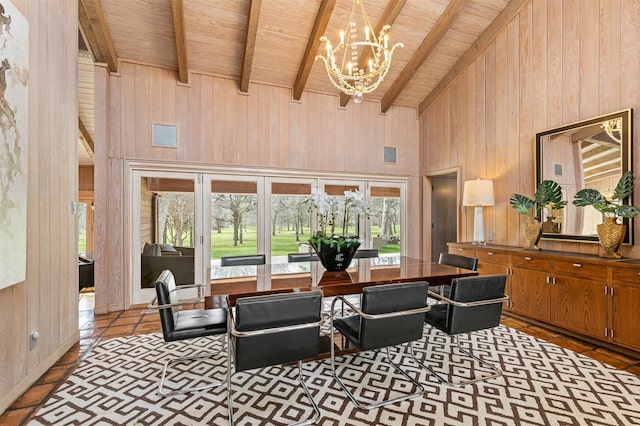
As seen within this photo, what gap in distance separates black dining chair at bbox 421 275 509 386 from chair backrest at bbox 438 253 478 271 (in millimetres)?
629

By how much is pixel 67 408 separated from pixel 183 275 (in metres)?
2.63

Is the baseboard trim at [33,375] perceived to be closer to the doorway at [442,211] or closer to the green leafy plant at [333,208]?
the green leafy plant at [333,208]

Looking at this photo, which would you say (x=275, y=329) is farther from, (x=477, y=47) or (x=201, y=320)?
(x=477, y=47)

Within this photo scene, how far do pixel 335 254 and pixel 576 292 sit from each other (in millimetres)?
2506

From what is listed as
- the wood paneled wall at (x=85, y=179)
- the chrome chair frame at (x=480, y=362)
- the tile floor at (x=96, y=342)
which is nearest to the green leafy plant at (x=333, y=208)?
the chrome chair frame at (x=480, y=362)

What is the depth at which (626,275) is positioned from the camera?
275 cm

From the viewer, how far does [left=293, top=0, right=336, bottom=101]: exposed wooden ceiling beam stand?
377cm

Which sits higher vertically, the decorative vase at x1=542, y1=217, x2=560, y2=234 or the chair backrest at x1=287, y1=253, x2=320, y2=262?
the decorative vase at x1=542, y1=217, x2=560, y2=234

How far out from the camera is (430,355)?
2838 mm

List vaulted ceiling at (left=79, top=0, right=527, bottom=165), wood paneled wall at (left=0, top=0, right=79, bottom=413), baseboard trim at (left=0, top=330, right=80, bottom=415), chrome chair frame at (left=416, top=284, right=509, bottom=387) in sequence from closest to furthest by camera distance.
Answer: baseboard trim at (left=0, top=330, right=80, bottom=415) < wood paneled wall at (left=0, top=0, right=79, bottom=413) < chrome chair frame at (left=416, top=284, right=509, bottom=387) < vaulted ceiling at (left=79, top=0, right=527, bottom=165)

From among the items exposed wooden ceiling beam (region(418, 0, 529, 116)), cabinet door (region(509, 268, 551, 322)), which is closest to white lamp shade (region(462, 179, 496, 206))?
cabinet door (region(509, 268, 551, 322))

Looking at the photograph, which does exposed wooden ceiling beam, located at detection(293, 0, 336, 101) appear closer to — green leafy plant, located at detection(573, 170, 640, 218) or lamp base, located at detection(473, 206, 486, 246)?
lamp base, located at detection(473, 206, 486, 246)

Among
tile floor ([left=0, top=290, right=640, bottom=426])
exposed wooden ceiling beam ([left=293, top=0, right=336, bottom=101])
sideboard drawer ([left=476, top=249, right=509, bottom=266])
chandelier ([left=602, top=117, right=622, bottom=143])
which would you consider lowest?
tile floor ([left=0, top=290, right=640, bottom=426])

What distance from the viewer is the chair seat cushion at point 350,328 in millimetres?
2201
